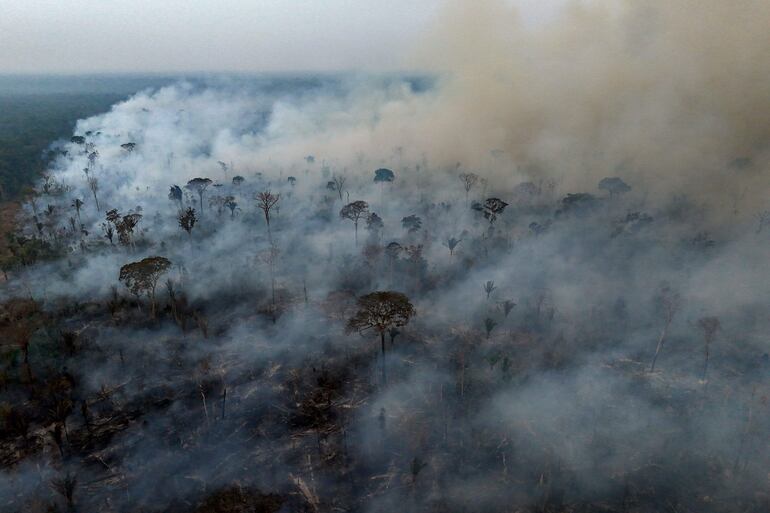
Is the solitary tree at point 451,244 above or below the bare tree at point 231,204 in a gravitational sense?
below

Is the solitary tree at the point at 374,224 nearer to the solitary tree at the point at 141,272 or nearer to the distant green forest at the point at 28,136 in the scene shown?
the solitary tree at the point at 141,272

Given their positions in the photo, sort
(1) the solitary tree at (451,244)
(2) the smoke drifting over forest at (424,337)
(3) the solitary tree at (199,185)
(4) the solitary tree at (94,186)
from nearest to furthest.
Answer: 1. (2) the smoke drifting over forest at (424,337)
2. (1) the solitary tree at (451,244)
3. (3) the solitary tree at (199,185)
4. (4) the solitary tree at (94,186)

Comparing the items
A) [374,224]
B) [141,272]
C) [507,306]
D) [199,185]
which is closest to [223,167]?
[199,185]

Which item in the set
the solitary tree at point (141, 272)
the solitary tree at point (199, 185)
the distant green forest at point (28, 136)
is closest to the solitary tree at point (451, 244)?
the solitary tree at point (141, 272)

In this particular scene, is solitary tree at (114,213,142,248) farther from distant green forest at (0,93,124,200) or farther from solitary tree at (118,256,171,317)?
distant green forest at (0,93,124,200)

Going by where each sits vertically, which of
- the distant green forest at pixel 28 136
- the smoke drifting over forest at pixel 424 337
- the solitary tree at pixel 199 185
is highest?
the distant green forest at pixel 28 136
